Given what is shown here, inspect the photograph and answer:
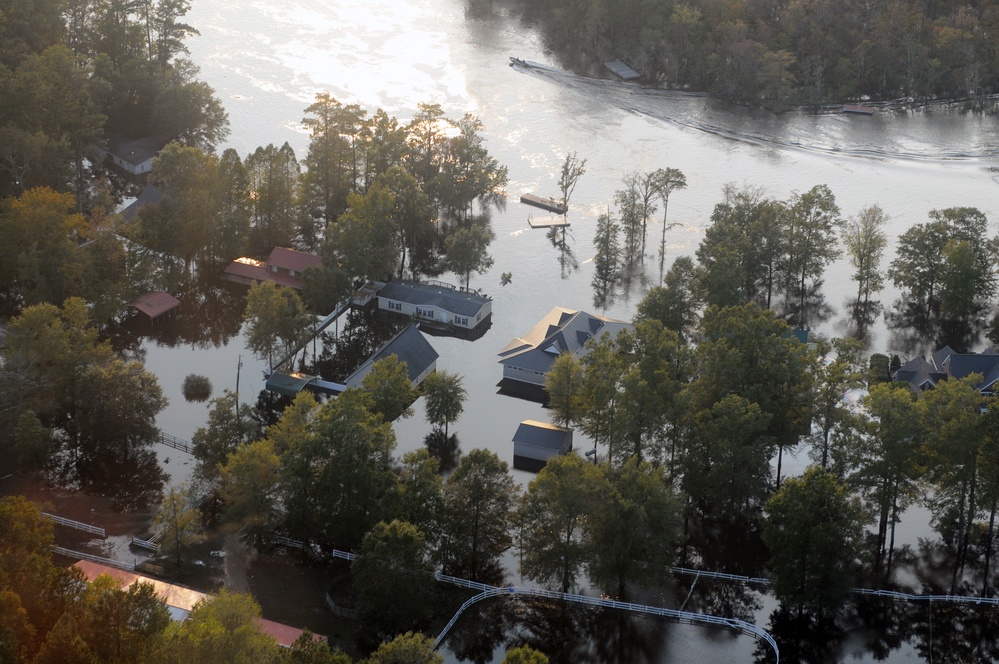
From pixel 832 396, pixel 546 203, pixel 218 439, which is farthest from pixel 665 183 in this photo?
pixel 218 439

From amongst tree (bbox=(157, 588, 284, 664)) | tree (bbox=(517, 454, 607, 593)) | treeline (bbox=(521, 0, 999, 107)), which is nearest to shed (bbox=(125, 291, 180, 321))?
tree (bbox=(517, 454, 607, 593))

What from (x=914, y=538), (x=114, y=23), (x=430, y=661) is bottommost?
(x=914, y=538)

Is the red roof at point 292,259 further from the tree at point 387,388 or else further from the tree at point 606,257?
the tree at point 606,257

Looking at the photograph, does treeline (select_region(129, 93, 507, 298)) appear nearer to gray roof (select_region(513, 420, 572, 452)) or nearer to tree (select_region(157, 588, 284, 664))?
gray roof (select_region(513, 420, 572, 452))

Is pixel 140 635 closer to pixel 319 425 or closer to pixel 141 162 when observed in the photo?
pixel 319 425

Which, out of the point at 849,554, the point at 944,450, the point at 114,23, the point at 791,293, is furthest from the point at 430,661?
the point at 114,23

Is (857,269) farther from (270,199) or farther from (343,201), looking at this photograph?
(270,199)

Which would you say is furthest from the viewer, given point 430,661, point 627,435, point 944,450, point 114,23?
point 114,23
